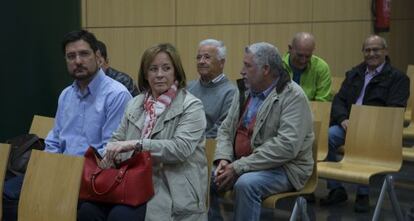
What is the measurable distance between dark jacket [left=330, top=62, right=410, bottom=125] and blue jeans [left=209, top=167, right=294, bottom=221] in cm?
182

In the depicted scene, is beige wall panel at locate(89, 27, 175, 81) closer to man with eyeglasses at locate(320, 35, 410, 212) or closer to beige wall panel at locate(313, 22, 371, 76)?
man with eyeglasses at locate(320, 35, 410, 212)

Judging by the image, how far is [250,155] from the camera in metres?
4.11

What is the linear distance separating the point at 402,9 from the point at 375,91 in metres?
5.42

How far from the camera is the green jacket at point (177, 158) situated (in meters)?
3.39

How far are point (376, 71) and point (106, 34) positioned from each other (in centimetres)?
232

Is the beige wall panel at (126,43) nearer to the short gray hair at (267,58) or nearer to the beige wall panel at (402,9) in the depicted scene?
the short gray hair at (267,58)

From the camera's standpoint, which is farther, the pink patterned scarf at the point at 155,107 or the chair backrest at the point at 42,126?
the chair backrest at the point at 42,126

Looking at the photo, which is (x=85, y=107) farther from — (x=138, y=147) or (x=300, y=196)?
(x=300, y=196)

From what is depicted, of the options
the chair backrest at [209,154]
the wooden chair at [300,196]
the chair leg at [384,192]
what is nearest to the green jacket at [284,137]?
the wooden chair at [300,196]

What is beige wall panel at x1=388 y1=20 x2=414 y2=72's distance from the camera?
10562 mm

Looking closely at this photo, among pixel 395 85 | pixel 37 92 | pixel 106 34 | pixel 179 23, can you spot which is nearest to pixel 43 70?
pixel 37 92

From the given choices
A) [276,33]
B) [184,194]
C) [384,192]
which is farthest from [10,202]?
[276,33]

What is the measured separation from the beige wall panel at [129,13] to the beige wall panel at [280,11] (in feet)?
4.25

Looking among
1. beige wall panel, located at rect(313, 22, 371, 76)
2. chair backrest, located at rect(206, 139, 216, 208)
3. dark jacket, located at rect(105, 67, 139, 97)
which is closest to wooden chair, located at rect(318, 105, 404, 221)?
chair backrest, located at rect(206, 139, 216, 208)
